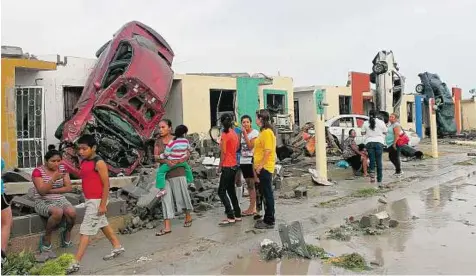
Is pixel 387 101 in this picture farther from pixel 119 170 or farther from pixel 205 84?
pixel 119 170

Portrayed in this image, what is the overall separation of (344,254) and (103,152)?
658 centimetres

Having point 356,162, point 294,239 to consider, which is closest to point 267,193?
point 294,239

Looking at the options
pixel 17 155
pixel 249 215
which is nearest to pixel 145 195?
pixel 249 215

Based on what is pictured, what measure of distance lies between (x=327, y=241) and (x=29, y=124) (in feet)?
27.6

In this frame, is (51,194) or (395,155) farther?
(395,155)

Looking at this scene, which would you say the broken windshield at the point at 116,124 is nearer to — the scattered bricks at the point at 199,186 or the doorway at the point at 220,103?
the scattered bricks at the point at 199,186

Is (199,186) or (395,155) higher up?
(395,155)

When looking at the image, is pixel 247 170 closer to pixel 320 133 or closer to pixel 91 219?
pixel 91 219

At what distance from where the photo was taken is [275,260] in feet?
16.2

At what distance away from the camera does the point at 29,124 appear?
11227 mm

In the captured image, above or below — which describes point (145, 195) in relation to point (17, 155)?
below

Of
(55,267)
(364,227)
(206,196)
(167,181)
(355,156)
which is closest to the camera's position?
(55,267)

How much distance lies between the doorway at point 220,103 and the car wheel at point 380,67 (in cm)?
563

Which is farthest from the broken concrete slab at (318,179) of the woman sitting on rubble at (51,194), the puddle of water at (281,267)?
the woman sitting on rubble at (51,194)
